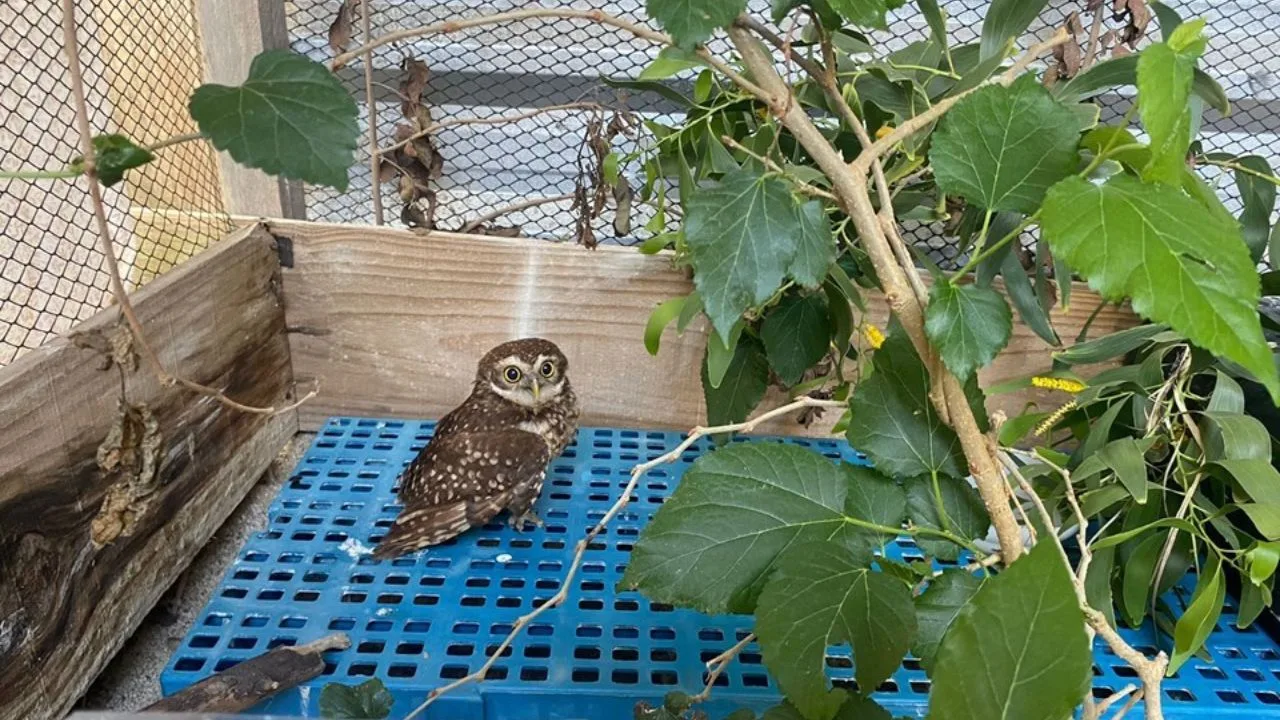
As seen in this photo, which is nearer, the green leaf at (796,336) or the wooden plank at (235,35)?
the green leaf at (796,336)

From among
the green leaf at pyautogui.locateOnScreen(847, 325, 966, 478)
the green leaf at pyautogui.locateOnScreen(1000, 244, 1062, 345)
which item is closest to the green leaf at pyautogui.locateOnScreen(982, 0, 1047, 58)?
the green leaf at pyautogui.locateOnScreen(1000, 244, 1062, 345)

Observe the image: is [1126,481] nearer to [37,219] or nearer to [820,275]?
[820,275]

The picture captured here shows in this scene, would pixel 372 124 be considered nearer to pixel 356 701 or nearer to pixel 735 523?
pixel 356 701

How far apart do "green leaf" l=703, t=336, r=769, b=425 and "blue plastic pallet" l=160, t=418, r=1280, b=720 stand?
0.20 m

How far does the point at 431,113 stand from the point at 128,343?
70 centimetres

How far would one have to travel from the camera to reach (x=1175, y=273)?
1.13 feet

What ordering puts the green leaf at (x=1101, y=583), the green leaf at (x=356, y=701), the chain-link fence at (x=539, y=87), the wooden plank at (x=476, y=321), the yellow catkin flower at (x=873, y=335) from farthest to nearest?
the chain-link fence at (x=539, y=87), the wooden plank at (x=476, y=321), the yellow catkin flower at (x=873, y=335), the green leaf at (x=1101, y=583), the green leaf at (x=356, y=701)

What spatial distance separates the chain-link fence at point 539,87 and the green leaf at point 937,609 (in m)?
1.01

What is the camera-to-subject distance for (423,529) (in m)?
1.10

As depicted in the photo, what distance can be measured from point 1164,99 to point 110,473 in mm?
1001

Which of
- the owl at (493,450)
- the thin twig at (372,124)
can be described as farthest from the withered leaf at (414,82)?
the owl at (493,450)

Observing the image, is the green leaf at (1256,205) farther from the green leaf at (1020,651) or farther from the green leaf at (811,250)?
the green leaf at (1020,651)

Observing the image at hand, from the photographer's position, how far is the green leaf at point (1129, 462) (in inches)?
33.8

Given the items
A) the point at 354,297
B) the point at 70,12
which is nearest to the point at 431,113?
the point at 354,297
